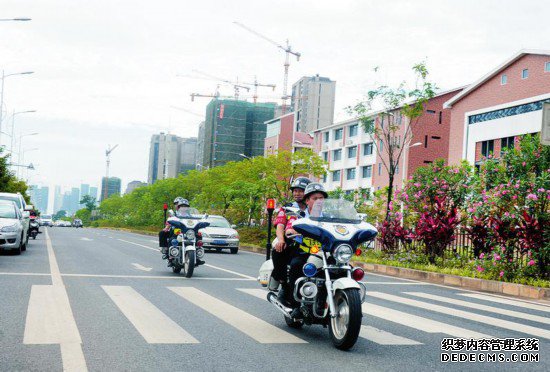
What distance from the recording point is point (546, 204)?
43.2 feet

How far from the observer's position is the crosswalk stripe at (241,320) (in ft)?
20.4

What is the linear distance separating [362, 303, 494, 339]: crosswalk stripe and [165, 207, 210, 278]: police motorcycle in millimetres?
4871

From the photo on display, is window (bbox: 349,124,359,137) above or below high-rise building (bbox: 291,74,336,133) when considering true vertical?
below

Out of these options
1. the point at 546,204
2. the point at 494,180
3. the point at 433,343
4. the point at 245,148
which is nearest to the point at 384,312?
the point at 433,343

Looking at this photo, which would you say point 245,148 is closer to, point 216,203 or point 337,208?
point 216,203

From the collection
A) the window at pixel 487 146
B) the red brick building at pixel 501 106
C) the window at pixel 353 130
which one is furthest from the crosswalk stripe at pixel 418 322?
the window at pixel 353 130

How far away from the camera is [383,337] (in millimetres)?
6473

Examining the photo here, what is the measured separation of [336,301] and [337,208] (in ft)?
2.93

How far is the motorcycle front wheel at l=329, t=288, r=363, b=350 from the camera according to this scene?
550 cm

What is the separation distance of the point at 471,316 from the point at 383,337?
102 inches

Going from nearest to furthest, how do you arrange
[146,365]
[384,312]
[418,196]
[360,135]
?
[146,365], [384,312], [418,196], [360,135]

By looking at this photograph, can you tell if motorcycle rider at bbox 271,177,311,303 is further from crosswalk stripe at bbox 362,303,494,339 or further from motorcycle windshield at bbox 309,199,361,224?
crosswalk stripe at bbox 362,303,494,339

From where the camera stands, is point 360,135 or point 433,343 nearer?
point 433,343

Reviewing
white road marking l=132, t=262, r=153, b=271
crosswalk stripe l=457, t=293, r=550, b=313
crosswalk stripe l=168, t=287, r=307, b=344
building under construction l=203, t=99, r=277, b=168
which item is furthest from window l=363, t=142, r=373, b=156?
building under construction l=203, t=99, r=277, b=168
